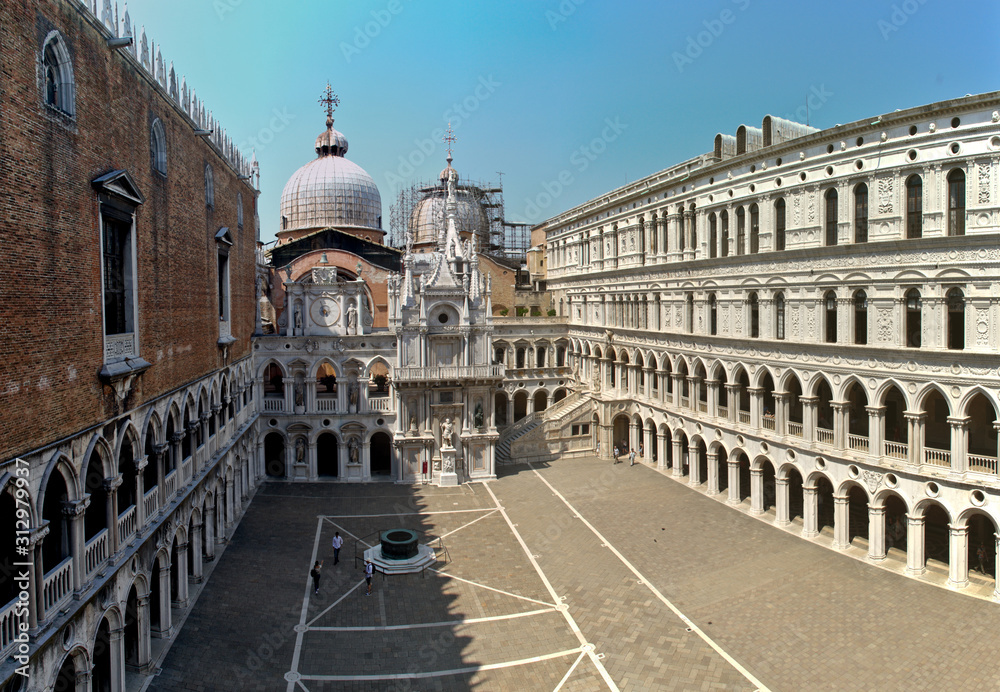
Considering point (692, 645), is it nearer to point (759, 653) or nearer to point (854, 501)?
point (759, 653)

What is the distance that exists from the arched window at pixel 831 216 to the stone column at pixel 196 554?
89.1ft

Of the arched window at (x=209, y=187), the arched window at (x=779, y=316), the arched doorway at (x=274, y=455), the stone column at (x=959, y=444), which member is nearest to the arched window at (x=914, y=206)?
the arched window at (x=779, y=316)

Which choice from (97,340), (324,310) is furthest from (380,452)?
(97,340)

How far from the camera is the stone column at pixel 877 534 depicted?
26375 mm

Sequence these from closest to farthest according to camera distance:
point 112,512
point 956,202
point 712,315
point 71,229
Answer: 1. point 71,229
2. point 112,512
3. point 956,202
4. point 712,315

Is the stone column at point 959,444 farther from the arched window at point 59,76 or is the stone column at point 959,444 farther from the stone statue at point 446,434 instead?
the arched window at point 59,76

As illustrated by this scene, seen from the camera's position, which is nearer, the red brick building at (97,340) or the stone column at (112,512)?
the red brick building at (97,340)

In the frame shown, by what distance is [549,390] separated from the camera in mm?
53500

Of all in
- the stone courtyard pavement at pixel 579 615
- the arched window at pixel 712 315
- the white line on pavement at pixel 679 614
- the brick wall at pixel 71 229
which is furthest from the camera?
the arched window at pixel 712 315

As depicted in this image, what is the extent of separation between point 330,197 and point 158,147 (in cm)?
4114

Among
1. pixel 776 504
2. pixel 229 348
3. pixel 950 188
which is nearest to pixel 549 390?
pixel 776 504

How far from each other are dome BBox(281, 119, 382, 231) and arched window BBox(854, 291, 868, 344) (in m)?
44.3

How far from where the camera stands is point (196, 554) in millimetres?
24375

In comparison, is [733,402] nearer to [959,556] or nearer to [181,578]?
[959,556]
